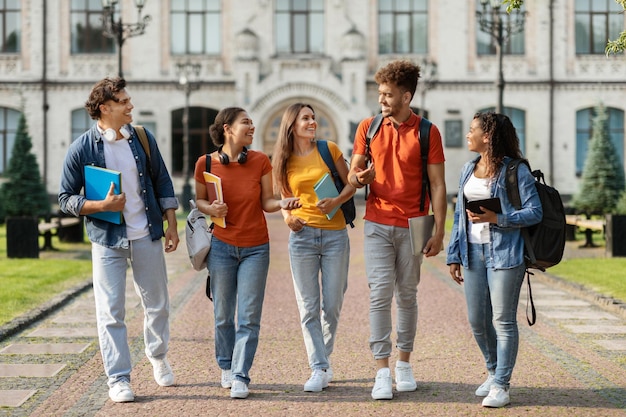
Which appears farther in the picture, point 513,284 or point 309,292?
point 309,292

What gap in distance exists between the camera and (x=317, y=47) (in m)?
39.6

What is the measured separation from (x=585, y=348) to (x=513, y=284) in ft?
8.32

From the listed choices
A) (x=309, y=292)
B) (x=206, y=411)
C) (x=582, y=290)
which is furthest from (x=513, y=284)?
(x=582, y=290)

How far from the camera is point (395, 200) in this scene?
22.5ft

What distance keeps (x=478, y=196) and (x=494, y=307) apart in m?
0.71

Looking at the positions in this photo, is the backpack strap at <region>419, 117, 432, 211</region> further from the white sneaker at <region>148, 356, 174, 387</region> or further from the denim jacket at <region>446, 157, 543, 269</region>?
the white sneaker at <region>148, 356, 174, 387</region>

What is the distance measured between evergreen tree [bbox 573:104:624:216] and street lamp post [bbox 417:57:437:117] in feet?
33.7

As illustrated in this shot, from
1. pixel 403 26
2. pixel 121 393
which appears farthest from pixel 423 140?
pixel 403 26

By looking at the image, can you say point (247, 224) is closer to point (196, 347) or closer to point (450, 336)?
point (196, 347)

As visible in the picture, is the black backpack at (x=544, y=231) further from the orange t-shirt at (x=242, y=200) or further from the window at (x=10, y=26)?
the window at (x=10, y=26)

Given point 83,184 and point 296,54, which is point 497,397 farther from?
point 296,54

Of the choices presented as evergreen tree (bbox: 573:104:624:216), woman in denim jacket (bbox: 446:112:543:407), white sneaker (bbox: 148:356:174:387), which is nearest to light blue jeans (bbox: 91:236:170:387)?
white sneaker (bbox: 148:356:174:387)

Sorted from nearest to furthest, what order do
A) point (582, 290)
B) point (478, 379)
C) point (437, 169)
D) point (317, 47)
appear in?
point (437, 169) < point (478, 379) < point (582, 290) < point (317, 47)

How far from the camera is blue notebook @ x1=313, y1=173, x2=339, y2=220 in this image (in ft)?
22.4
